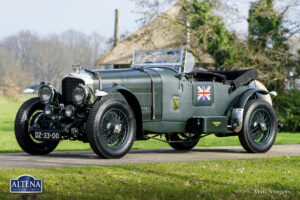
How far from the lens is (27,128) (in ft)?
29.9

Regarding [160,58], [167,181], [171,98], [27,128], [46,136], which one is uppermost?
[160,58]

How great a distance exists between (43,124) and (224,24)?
15.7 meters

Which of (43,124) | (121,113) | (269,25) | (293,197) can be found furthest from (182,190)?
(269,25)

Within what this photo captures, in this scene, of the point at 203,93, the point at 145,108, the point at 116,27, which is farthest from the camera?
the point at 116,27

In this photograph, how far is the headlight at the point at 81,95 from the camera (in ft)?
28.0

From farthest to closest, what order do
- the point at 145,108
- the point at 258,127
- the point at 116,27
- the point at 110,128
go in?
the point at 116,27 → the point at 258,127 → the point at 145,108 → the point at 110,128

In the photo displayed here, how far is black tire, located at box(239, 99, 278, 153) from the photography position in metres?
10.2

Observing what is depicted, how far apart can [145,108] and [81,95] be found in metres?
1.26

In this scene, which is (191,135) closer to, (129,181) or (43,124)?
(43,124)

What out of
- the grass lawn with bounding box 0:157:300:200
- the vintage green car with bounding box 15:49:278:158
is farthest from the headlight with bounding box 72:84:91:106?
the grass lawn with bounding box 0:157:300:200

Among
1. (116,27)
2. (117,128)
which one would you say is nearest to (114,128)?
(117,128)

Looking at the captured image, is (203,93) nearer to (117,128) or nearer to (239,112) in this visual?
(239,112)

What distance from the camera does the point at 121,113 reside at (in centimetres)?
870

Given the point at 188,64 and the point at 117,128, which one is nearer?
the point at 117,128
